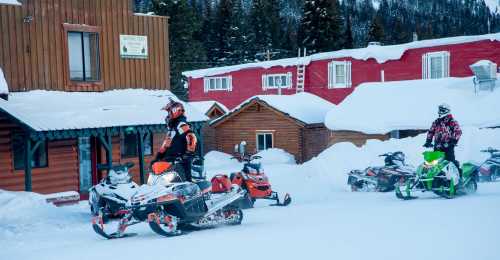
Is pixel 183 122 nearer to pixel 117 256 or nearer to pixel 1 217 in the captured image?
pixel 117 256

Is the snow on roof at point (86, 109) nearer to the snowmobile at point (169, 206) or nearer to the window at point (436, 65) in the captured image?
the snowmobile at point (169, 206)

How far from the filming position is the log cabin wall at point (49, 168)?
16031 mm

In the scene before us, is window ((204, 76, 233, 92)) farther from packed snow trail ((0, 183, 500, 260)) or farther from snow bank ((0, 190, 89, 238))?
packed snow trail ((0, 183, 500, 260))

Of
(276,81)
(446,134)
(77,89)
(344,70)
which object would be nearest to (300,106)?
(344,70)

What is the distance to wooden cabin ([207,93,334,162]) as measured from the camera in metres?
29.2

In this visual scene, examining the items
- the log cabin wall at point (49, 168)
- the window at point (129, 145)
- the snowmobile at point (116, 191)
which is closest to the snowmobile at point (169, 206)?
the snowmobile at point (116, 191)

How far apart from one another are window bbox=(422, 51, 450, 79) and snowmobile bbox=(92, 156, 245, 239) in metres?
21.6

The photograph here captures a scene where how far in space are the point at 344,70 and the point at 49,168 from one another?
19376mm

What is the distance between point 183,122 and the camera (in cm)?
933

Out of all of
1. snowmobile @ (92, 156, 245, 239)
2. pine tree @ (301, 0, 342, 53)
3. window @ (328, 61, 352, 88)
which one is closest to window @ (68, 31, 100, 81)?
snowmobile @ (92, 156, 245, 239)

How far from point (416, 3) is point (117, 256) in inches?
6205

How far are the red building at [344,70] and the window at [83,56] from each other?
16640mm

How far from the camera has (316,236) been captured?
764cm

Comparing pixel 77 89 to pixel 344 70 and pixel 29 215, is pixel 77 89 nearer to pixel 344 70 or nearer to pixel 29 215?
pixel 29 215
